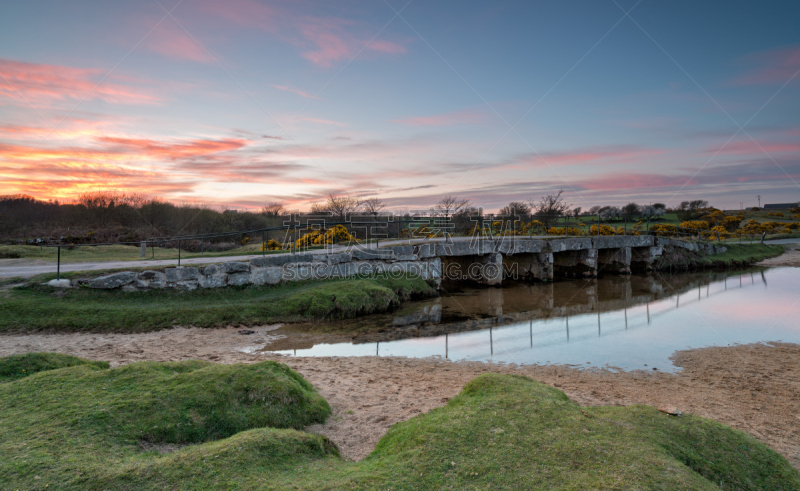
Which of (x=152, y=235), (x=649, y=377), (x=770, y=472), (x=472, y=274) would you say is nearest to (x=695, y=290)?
(x=472, y=274)

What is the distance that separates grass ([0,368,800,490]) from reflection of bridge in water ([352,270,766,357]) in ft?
15.4

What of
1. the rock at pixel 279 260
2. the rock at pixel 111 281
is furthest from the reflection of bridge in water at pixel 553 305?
the rock at pixel 111 281

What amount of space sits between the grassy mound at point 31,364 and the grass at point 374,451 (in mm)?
633

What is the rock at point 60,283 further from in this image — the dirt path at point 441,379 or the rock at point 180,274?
the dirt path at point 441,379

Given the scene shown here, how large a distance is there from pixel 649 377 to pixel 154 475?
749 centimetres

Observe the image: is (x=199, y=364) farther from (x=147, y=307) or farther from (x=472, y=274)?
(x=472, y=274)

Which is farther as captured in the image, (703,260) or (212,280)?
(703,260)

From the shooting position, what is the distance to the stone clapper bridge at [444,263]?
37.2 ft

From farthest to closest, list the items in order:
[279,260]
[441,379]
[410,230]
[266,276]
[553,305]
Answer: [410,230], [553,305], [279,260], [266,276], [441,379]

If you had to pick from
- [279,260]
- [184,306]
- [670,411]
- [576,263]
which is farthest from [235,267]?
[576,263]

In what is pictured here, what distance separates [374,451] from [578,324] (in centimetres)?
929

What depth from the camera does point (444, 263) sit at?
66.9 ft

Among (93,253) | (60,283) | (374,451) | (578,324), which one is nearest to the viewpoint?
(374,451)

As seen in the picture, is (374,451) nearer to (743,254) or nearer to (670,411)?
(670,411)
